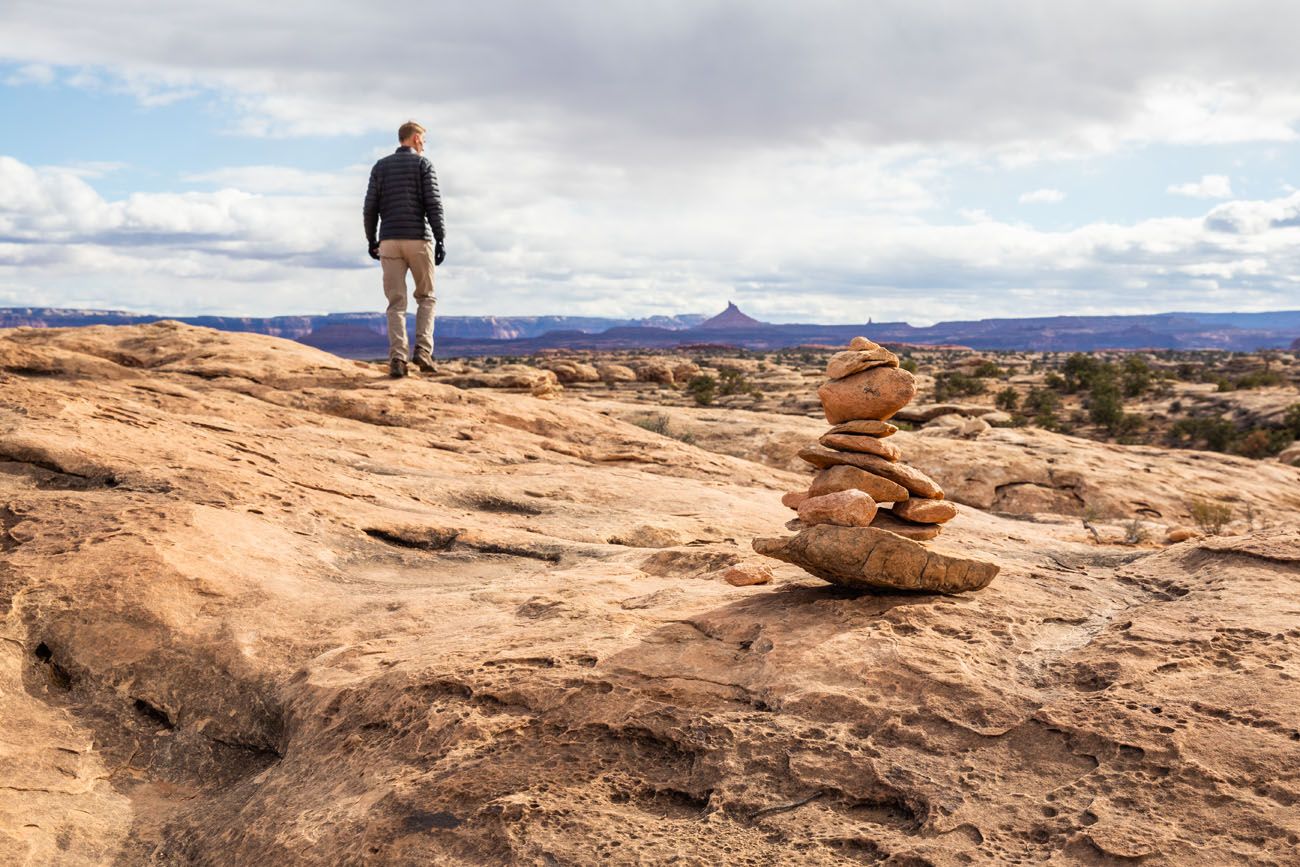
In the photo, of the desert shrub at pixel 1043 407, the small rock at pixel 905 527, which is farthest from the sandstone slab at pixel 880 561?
the desert shrub at pixel 1043 407

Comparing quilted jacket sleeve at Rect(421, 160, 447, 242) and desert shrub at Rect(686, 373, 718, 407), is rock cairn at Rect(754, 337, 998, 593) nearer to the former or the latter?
quilted jacket sleeve at Rect(421, 160, 447, 242)

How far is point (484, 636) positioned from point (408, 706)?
821mm

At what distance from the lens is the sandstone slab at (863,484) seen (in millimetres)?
6402

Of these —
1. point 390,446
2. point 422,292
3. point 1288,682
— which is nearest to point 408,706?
point 1288,682

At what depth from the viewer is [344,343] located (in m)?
158

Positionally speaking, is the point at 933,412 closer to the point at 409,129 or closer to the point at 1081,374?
the point at 409,129

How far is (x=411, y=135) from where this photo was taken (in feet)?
44.6

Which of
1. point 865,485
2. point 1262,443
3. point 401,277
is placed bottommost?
point 1262,443

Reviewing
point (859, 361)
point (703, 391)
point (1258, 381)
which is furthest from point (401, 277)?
point (1258, 381)

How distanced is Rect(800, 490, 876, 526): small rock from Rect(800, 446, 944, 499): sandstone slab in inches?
13.4

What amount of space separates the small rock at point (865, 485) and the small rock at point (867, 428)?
0.32m

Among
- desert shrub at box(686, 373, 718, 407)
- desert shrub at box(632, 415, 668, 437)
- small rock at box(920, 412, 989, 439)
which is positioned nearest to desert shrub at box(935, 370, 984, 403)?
desert shrub at box(686, 373, 718, 407)

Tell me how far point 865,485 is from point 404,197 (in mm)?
9646

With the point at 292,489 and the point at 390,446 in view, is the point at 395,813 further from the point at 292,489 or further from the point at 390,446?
the point at 390,446
